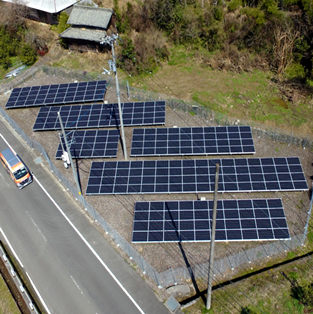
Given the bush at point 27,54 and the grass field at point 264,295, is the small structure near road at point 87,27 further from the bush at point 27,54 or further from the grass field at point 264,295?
the grass field at point 264,295

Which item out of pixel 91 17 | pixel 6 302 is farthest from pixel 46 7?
pixel 6 302

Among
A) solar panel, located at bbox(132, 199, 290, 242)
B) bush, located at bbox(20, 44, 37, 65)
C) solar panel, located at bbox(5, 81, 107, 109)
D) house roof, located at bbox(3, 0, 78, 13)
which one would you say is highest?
house roof, located at bbox(3, 0, 78, 13)

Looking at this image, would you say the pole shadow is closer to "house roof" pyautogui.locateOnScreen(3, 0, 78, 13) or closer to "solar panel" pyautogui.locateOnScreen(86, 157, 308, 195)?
"solar panel" pyautogui.locateOnScreen(86, 157, 308, 195)

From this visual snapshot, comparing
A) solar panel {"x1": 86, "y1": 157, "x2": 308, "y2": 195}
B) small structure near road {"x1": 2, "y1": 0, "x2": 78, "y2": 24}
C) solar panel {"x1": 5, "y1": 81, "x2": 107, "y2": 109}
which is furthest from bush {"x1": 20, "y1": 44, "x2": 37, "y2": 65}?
solar panel {"x1": 86, "y1": 157, "x2": 308, "y2": 195}

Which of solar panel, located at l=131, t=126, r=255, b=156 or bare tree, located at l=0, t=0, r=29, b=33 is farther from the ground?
bare tree, located at l=0, t=0, r=29, b=33

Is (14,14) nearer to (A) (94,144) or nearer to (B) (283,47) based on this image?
(A) (94,144)

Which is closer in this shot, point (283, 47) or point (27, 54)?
point (283, 47)

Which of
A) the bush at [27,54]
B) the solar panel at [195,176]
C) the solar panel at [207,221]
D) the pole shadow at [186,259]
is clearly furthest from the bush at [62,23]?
the pole shadow at [186,259]
